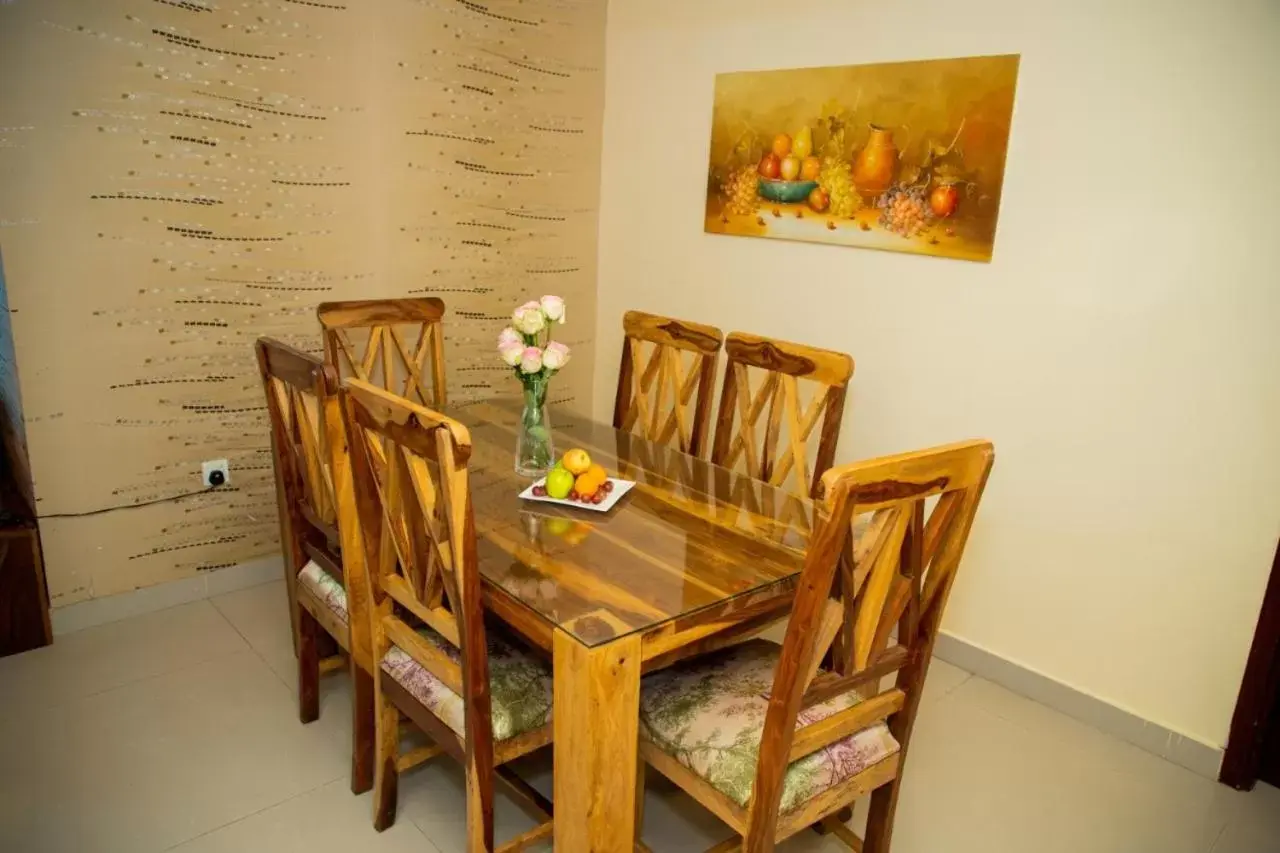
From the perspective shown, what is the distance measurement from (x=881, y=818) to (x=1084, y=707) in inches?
43.8

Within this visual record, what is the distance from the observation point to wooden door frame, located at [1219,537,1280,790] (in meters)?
2.21

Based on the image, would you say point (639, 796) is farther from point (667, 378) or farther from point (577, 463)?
point (667, 378)

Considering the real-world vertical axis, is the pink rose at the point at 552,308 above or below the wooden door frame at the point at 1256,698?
above

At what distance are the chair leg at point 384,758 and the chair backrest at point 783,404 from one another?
1.14 meters

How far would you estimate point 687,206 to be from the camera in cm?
348

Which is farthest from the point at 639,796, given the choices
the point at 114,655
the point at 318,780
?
the point at 114,655

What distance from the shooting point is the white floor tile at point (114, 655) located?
251 cm

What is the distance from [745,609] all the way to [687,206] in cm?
218

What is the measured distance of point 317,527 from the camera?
219 cm

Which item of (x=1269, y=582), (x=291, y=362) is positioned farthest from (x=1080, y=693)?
(x=291, y=362)

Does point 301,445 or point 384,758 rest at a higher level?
point 301,445

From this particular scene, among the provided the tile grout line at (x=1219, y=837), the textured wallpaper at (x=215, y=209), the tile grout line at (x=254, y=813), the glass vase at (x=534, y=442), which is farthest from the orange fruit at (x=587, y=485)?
the tile grout line at (x=1219, y=837)

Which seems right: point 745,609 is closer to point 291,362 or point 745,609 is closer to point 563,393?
point 291,362

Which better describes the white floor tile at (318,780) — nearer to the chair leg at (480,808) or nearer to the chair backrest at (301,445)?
the chair leg at (480,808)
